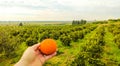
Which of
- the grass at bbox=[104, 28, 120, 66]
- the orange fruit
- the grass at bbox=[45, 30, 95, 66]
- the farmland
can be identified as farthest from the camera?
the grass at bbox=[45, 30, 95, 66]

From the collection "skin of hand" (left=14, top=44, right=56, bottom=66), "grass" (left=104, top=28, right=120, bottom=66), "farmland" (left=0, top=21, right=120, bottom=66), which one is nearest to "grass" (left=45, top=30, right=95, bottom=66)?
"farmland" (left=0, top=21, right=120, bottom=66)

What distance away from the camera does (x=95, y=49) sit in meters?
20.1

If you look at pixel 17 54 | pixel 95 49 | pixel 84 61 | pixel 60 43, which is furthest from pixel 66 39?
pixel 84 61

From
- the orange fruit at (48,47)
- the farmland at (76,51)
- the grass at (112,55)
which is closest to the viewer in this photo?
the orange fruit at (48,47)

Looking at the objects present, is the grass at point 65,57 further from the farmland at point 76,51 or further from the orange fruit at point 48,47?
the orange fruit at point 48,47

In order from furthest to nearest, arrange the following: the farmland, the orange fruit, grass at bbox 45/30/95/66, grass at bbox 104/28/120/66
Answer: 1. grass at bbox 45/30/95/66
2. grass at bbox 104/28/120/66
3. the farmland
4. the orange fruit

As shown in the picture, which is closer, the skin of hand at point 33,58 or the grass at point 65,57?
the skin of hand at point 33,58

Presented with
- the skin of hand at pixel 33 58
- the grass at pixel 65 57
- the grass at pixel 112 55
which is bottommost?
the grass at pixel 65 57

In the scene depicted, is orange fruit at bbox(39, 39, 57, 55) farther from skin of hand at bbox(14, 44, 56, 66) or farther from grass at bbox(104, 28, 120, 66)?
grass at bbox(104, 28, 120, 66)

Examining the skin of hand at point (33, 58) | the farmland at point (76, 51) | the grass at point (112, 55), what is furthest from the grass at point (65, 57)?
the skin of hand at point (33, 58)

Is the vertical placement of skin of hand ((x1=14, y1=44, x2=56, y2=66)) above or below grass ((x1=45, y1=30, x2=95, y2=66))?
above

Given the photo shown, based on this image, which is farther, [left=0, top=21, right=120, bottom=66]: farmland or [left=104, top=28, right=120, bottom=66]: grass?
[left=104, top=28, right=120, bottom=66]: grass

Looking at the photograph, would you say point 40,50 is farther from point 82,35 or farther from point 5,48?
point 82,35

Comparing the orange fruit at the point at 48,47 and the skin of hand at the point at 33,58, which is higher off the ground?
the orange fruit at the point at 48,47
